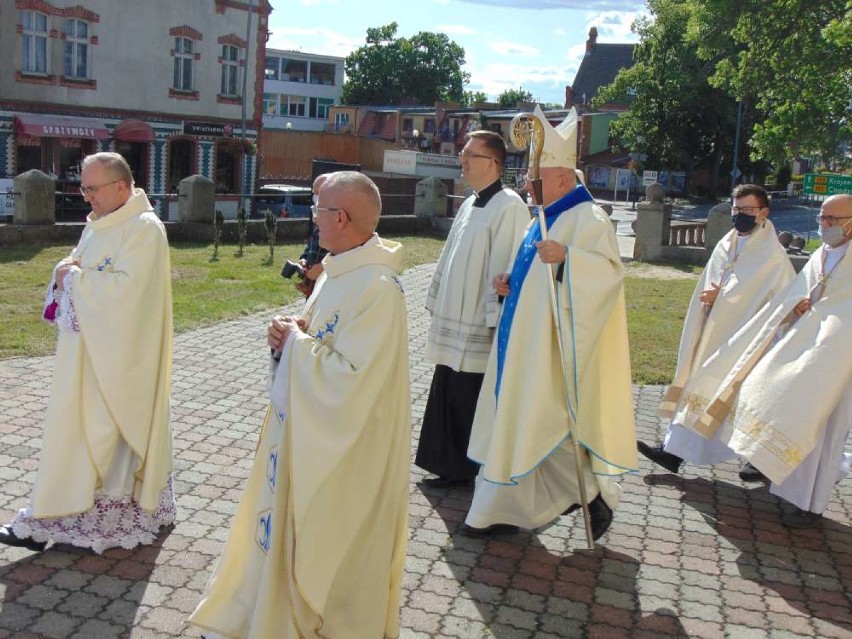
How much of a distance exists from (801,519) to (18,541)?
4.48 metres

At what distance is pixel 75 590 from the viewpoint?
4664 millimetres

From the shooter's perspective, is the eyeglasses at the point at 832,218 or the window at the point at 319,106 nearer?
the eyeglasses at the point at 832,218

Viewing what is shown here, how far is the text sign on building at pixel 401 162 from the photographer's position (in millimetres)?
39094

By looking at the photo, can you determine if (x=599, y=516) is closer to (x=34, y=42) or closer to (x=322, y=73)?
(x=34, y=42)

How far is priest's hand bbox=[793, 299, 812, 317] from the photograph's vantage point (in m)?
6.13

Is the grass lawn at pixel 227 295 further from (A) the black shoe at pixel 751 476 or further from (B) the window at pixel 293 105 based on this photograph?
(B) the window at pixel 293 105

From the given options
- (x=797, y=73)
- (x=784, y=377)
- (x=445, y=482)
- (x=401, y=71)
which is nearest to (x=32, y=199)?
(x=445, y=482)

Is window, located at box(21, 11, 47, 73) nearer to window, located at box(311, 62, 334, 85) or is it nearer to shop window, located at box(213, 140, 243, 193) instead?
shop window, located at box(213, 140, 243, 193)

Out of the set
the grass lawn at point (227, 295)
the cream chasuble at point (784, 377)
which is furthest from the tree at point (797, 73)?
the cream chasuble at point (784, 377)

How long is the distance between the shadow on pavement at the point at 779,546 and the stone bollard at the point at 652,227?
50.4 feet

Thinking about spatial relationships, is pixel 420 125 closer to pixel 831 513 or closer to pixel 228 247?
pixel 228 247

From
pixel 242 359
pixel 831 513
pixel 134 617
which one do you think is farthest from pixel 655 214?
pixel 134 617

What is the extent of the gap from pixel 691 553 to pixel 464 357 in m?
1.75

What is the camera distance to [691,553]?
558cm
